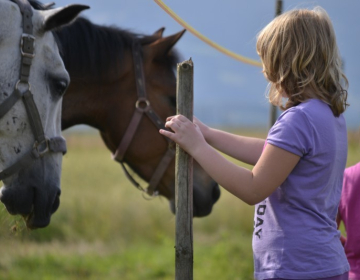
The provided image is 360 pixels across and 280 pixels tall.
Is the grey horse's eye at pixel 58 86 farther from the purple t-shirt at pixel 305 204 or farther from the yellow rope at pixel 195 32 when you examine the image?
the purple t-shirt at pixel 305 204

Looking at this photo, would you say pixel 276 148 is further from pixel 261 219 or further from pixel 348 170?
pixel 348 170

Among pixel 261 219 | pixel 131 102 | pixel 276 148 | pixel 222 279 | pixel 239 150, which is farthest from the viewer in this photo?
pixel 222 279

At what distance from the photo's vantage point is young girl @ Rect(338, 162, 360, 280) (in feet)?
9.81

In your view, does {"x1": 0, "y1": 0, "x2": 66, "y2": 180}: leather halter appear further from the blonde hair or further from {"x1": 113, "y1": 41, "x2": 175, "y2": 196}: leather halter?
{"x1": 113, "y1": 41, "x2": 175, "y2": 196}: leather halter

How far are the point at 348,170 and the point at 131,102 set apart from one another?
6.11 feet

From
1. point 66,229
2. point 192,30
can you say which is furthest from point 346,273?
point 66,229

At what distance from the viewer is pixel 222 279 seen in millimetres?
5688

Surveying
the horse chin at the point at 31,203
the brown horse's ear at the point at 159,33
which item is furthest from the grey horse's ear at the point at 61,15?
the brown horse's ear at the point at 159,33

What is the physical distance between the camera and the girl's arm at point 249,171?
2.12m

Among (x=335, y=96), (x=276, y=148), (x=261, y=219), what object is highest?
(x=335, y=96)

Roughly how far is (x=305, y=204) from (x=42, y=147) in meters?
1.34

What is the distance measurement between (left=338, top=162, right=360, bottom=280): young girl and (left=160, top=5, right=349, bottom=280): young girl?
810mm

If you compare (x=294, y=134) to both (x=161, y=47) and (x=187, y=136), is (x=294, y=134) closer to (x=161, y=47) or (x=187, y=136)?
(x=187, y=136)

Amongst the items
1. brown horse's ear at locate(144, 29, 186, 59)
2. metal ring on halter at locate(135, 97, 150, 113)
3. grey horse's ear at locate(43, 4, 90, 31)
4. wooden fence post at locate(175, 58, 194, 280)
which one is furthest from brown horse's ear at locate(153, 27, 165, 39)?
wooden fence post at locate(175, 58, 194, 280)
